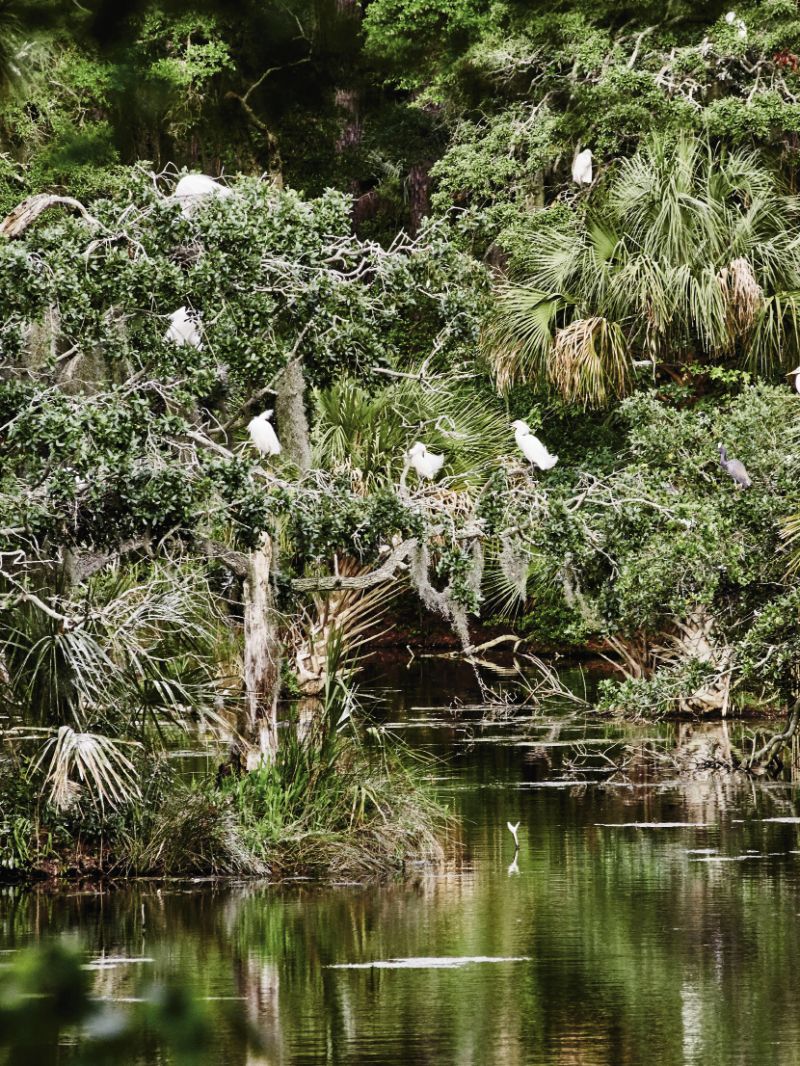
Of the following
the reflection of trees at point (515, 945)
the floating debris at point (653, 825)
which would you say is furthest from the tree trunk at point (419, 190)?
the reflection of trees at point (515, 945)

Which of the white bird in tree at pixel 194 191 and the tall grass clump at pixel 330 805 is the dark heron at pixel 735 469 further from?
the white bird in tree at pixel 194 191

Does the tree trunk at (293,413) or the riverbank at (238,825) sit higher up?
the tree trunk at (293,413)

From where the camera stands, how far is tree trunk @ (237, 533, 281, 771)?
1256 centimetres

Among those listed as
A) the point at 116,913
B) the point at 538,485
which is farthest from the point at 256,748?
the point at 538,485

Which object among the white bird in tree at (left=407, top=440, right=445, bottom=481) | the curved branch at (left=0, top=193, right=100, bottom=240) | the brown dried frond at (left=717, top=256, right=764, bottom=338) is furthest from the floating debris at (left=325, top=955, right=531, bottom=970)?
the brown dried frond at (left=717, top=256, right=764, bottom=338)

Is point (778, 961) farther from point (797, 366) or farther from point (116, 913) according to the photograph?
point (797, 366)

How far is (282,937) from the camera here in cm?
1028

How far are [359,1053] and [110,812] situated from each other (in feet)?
13.5

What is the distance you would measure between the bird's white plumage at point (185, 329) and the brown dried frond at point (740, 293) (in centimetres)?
1210

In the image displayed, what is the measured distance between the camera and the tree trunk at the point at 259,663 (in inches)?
495

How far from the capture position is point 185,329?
12.3 meters

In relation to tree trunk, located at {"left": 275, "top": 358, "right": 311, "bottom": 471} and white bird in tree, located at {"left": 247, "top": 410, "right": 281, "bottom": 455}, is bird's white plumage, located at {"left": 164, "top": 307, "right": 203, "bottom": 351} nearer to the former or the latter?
tree trunk, located at {"left": 275, "top": 358, "right": 311, "bottom": 471}

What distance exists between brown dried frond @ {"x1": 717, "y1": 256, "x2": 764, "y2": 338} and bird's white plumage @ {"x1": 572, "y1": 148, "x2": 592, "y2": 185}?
7.12ft

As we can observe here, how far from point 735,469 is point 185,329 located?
5.52 meters
